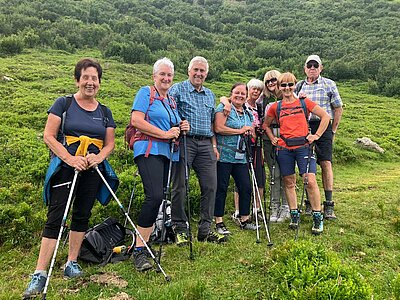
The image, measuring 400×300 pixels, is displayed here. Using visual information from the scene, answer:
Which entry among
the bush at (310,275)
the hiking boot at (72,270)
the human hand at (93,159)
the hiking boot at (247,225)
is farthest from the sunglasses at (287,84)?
the hiking boot at (72,270)

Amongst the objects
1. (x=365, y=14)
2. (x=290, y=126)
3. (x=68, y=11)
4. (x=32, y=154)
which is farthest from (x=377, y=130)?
(x=365, y=14)

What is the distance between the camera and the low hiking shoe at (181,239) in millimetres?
6578

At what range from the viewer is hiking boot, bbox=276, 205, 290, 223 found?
8.10 meters

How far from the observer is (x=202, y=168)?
6.66 meters

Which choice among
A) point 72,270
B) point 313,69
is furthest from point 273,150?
point 72,270

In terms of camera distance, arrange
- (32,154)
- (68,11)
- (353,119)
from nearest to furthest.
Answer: (32,154)
(353,119)
(68,11)

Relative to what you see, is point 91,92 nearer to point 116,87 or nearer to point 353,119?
point 116,87

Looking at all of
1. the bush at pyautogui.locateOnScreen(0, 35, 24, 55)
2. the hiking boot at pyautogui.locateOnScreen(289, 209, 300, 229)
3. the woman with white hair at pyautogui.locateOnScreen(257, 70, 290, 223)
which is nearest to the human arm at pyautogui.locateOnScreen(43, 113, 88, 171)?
the woman with white hair at pyautogui.locateOnScreen(257, 70, 290, 223)

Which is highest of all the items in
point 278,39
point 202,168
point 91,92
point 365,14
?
point 365,14

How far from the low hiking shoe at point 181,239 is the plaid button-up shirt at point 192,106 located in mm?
1876

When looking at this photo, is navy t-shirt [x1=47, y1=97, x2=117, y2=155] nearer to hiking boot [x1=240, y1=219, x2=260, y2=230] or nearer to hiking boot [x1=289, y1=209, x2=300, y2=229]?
hiking boot [x1=240, y1=219, x2=260, y2=230]

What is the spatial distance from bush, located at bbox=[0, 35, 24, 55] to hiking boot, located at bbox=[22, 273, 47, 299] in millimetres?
37203

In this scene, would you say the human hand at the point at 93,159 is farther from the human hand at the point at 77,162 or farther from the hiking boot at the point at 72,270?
the hiking boot at the point at 72,270

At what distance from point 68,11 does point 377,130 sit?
67.8m
